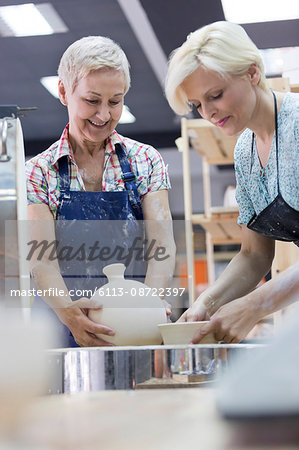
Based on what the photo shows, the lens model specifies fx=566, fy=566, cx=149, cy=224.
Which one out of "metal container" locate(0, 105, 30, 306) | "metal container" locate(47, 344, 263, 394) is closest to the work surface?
"metal container" locate(47, 344, 263, 394)

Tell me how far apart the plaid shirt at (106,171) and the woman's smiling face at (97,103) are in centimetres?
7

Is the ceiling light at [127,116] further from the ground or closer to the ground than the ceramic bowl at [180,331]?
further from the ground

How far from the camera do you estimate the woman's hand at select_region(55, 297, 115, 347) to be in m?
1.29

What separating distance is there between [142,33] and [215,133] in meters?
1.76

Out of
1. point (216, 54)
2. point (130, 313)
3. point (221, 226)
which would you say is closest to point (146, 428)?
point (130, 313)

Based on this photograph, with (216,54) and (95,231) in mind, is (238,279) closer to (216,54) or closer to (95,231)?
(95,231)

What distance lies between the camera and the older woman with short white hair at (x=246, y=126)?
56.3 inches

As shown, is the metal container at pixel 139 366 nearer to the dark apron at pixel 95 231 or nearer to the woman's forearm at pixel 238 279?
the woman's forearm at pixel 238 279

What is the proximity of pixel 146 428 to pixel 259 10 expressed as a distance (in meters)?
4.17

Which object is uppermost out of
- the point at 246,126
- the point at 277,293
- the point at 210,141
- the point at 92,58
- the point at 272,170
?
→ the point at 210,141

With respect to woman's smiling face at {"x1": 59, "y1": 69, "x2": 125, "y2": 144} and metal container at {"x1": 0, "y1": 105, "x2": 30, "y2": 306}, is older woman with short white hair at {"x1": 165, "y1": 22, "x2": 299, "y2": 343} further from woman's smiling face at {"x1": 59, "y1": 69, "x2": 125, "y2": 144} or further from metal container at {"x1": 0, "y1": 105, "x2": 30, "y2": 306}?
metal container at {"x1": 0, "y1": 105, "x2": 30, "y2": 306}

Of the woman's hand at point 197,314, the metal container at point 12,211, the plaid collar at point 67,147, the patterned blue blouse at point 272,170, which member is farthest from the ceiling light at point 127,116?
the metal container at point 12,211

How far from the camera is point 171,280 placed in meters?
1.68

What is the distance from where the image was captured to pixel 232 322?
3.94 feet
